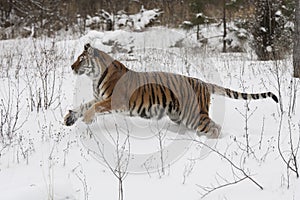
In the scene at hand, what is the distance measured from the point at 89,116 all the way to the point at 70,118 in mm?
333

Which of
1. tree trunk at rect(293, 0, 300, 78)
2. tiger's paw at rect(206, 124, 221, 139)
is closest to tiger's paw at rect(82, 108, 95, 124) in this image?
tiger's paw at rect(206, 124, 221, 139)

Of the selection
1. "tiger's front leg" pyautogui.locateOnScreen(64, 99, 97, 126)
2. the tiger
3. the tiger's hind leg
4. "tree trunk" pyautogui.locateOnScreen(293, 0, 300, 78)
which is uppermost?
"tree trunk" pyautogui.locateOnScreen(293, 0, 300, 78)

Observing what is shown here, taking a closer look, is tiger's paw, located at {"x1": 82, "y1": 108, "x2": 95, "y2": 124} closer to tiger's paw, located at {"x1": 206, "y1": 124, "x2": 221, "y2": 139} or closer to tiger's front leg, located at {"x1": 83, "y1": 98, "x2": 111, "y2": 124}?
tiger's front leg, located at {"x1": 83, "y1": 98, "x2": 111, "y2": 124}

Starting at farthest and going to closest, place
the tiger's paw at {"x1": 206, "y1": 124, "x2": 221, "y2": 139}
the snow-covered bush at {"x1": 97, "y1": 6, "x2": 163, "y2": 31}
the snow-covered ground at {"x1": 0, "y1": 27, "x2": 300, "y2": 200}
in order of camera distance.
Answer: the snow-covered bush at {"x1": 97, "y1": 6, "x2": 163, "y2": 31} → the tiger's paw at {"x1": 206, "y1": 124, "x2": 221, "y2": 139} → the snow-covered ground at {"x1": 0, "y1": 27, "x2": 300, "y2": 200}

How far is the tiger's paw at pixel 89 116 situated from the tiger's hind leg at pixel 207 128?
1.29 metres

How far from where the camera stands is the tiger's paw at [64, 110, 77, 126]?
4743 mm

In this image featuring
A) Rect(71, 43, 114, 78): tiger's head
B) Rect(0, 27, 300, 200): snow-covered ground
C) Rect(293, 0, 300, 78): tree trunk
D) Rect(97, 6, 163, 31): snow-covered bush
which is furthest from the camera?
Rect(97, 6, 163, 31): snow-covered bush

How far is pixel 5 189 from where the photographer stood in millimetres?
3078

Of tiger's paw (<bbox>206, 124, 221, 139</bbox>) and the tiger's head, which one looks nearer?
tiger's paw (<bbox>206, 124, 221, 139</bbox>)

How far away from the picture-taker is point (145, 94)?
486cm

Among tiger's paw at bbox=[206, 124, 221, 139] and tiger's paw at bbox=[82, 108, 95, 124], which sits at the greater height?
tiger's paw at bbox=[82, 108, 95, 124]

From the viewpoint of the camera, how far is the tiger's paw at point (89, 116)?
180 inches

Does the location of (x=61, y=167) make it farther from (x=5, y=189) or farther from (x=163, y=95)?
(x=163, y=95)

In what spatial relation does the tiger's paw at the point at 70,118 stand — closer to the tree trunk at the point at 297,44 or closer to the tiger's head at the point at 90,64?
the tiger's head at the point at 90,64
